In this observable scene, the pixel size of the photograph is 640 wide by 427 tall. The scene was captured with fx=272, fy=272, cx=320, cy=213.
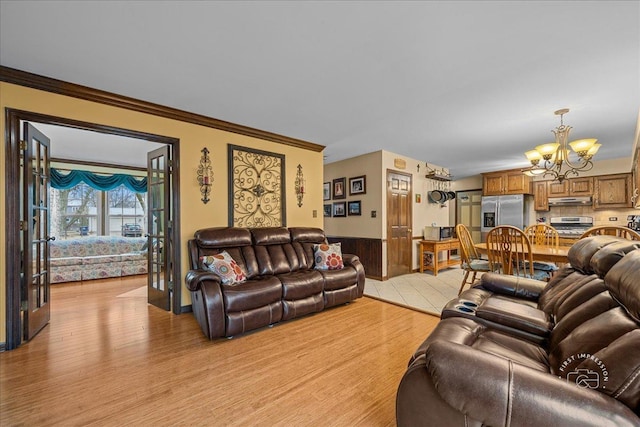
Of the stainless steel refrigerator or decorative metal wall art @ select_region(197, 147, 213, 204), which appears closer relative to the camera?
decorative metal wall art @ select_region(197, 147, 213, 204)

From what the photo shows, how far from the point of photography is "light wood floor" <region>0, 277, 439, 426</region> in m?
1.63

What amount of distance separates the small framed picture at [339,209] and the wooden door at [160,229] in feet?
11.2

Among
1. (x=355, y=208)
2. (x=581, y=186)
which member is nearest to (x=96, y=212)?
(x=355, y=208)

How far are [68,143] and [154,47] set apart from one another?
162 inches

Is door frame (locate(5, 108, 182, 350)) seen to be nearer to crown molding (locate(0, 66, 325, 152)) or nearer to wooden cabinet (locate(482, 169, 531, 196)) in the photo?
crown molding (locate(0, 66, 325, 152))

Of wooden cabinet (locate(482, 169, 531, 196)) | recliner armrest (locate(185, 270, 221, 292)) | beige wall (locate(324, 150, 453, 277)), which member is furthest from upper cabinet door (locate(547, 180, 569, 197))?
recliner armrest (locate(185, 270, 221, 292))

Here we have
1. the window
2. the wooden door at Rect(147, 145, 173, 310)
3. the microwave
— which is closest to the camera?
the wooden door at Rect(147, 145, 173, 310)

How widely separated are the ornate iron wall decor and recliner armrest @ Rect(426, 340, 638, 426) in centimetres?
332

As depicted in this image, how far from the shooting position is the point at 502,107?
3.25 m

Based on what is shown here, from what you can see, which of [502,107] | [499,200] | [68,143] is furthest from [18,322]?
[499,200]

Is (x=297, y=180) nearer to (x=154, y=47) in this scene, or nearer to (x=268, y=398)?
(x=154, y=47)

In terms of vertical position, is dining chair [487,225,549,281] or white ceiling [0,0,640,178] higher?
white ceiling [0,0,640,178]

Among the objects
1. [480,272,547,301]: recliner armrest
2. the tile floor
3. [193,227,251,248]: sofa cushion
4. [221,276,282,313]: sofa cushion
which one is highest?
[193,227,251,248]: sofa cushion

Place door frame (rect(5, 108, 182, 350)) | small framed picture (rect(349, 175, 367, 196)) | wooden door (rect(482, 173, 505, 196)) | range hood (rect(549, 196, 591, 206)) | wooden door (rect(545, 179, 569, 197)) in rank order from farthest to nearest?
wooden door (rect(482, 173, 505, 196))
wooden door (rect(545, 179, 569, 197))
range hood (rect(549, 196, 591, 206))
small framed picture (rect(349, 175, 367, 196))
door frame (rect(5, 108, 182, 350))
